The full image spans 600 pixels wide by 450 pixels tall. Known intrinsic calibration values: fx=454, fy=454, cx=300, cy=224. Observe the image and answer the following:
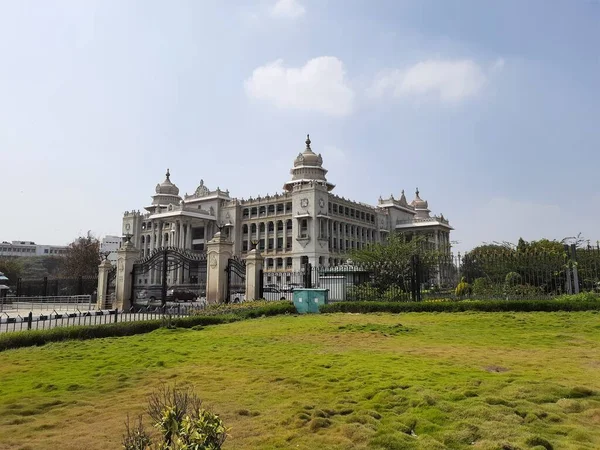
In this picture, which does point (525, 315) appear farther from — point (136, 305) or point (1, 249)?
point (1, 249)

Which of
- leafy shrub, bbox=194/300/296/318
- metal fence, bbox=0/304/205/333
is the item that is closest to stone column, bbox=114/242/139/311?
metal fence, bbox=0/304/205/333

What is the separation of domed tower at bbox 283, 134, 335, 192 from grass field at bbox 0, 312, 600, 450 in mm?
59501

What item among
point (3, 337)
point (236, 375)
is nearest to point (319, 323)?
point (236, 375)

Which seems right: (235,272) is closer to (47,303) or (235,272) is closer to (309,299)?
(309,299)

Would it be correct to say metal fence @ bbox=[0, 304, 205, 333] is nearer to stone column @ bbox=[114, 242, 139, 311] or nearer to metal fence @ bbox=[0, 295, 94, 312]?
stone column @ bbox=[114, 242, 139, 311]

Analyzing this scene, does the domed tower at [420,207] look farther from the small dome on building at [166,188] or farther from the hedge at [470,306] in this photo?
the hedge at [470,306]

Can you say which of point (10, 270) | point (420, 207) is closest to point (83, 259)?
point (10, 270)

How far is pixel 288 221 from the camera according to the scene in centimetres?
7081

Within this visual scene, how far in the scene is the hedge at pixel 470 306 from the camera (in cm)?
1652

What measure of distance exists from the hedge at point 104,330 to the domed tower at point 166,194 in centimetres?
6892

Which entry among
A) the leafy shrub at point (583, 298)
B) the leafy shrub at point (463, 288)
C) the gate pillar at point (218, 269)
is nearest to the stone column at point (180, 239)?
the gate pillar at point (218, 269)

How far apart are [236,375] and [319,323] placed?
7448mm

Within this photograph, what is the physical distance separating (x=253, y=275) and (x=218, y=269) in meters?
1.71

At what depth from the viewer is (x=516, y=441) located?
4.43 meters
